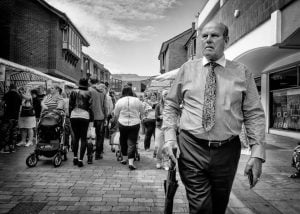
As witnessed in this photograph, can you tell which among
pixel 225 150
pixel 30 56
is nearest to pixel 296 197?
pixel 225 150

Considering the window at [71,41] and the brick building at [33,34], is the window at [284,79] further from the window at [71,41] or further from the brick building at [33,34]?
the window at [71,41]

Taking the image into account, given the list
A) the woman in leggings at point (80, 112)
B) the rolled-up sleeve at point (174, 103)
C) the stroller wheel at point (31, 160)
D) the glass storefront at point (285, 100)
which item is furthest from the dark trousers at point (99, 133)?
the glass storefront at point (285, 100)

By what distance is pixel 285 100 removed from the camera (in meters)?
13.2

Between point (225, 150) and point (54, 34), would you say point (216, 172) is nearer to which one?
point (225, 150)

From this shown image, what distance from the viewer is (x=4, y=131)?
8.11 m

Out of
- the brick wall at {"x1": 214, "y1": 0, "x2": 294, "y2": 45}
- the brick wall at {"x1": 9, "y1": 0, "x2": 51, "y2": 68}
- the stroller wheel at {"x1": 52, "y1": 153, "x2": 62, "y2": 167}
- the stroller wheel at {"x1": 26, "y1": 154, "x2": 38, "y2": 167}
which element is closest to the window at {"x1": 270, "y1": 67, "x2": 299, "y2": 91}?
the brick wall at {"x1": 214, "y1": 0, "x2": 294, "y2": 45}

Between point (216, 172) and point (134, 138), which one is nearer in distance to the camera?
point (216, 172)

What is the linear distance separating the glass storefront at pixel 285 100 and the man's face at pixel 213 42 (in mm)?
11048

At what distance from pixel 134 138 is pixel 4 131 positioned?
428 cm

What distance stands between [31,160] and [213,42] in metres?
5.27

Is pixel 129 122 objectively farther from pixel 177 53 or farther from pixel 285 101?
pixel 177 53

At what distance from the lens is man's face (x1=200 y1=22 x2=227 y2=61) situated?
2408mm

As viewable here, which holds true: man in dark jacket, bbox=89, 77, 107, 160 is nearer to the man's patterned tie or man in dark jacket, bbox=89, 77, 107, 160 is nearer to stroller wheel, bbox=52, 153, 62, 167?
stroller wheel, bbox=52, 153, 62, 167

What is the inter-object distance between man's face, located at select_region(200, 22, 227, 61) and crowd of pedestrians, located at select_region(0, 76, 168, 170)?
9.29 feet
